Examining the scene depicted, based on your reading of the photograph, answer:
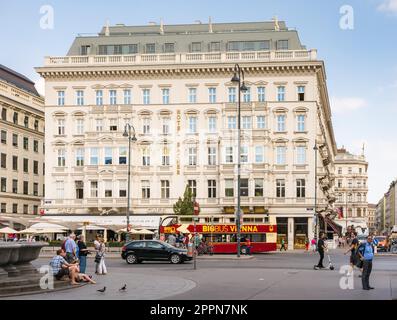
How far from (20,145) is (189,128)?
24105mm

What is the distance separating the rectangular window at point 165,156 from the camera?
75.0m

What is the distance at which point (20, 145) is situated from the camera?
285ft

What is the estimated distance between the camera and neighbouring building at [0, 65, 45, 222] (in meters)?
83.4

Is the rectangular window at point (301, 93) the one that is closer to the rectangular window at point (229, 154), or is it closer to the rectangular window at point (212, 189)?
the rectangular window at point (229, 154)

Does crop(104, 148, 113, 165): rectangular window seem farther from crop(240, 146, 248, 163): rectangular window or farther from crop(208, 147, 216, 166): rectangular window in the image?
crop(240, 146, 248, 163): rectangular window

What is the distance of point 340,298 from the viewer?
1970 centimetres

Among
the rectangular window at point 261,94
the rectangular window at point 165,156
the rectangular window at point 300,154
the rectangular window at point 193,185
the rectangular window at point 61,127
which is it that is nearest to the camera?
the rectangular window at point 300,154

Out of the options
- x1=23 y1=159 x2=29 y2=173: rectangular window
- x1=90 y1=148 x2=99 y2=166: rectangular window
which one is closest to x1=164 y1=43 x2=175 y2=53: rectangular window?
x1=90 y1=148 x2=99 y2=166: rectangular window

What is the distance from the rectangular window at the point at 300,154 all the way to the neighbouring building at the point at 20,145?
1344 inches

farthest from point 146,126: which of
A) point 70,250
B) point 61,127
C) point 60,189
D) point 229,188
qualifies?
point 70,250

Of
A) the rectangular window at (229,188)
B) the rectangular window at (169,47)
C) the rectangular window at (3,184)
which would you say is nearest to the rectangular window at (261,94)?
the rectangular window at (229,188)

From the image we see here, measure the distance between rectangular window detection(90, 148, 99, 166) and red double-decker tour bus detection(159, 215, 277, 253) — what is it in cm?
2105

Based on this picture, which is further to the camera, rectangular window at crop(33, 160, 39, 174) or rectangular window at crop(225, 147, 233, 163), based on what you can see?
rectangular window at crop(33, 160, 39, 174)
